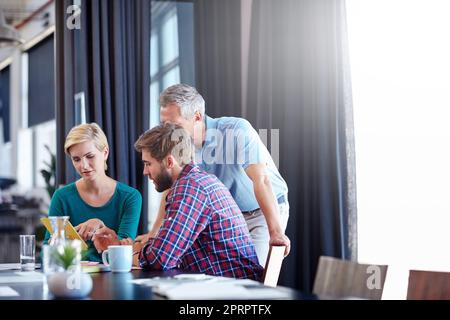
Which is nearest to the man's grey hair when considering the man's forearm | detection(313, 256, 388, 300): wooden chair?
the man's forearm

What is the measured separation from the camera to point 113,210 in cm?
342

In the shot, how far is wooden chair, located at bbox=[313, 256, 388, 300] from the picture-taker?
6.29 feet

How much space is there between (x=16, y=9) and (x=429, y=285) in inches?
115

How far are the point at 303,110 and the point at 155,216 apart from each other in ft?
3.41

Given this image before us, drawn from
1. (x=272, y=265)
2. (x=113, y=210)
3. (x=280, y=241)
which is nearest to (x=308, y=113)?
(x=280, y=241)

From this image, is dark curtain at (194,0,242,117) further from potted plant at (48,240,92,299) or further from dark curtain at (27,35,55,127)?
potted plant at (48,240,92,299)

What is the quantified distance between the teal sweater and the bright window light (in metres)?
1.50

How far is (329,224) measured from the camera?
13.9 ft

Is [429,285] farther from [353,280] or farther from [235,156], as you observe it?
[235,156]

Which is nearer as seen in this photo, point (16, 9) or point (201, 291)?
point (201, 291)

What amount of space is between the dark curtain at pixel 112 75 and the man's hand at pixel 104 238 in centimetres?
88

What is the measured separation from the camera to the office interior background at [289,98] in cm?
405
